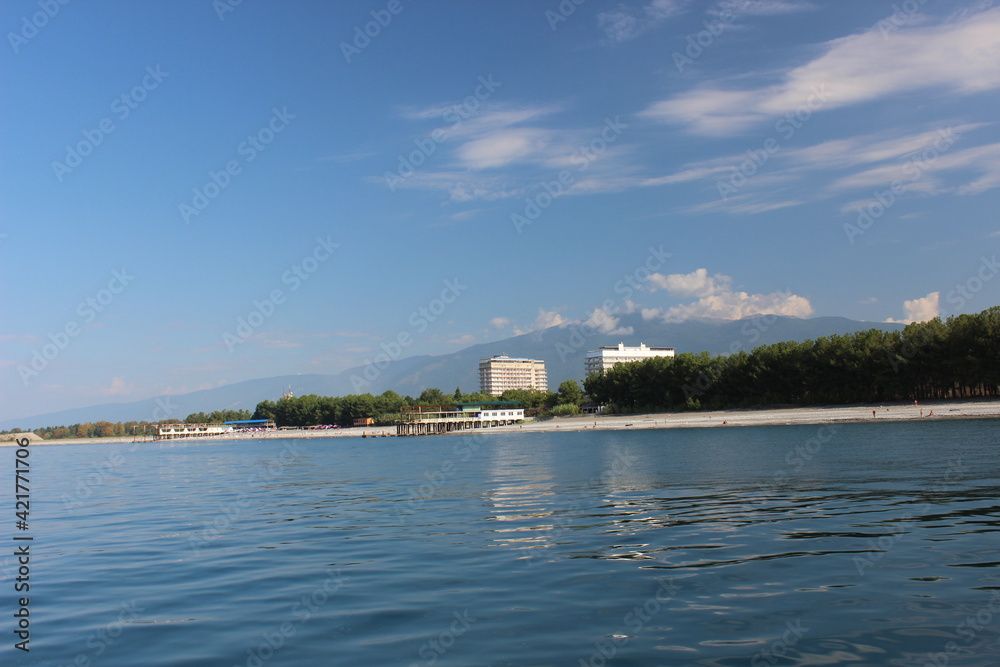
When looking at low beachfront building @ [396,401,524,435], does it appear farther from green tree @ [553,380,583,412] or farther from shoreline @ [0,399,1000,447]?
shoreline @ [0,399,1000,447]

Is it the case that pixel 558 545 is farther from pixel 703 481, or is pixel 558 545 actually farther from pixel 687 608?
pixel 703 481

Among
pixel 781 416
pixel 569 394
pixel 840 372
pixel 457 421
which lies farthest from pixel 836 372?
pixel 457 421

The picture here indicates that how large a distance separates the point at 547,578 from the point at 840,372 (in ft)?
333

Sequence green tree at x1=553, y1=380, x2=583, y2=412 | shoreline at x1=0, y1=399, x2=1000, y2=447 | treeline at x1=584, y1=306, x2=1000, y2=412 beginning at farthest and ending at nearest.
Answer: green tree at x1=553, y1=380, x2=583, y2=412, treeline at x1=584, y1=306, x2=1000, y2=412, shoreline at x1=0, y1=399, x2=1000, y2=447

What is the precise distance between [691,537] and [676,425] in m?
92.9

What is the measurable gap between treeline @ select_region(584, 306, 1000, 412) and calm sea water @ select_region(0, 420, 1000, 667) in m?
69.4

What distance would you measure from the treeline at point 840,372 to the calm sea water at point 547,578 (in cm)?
6939

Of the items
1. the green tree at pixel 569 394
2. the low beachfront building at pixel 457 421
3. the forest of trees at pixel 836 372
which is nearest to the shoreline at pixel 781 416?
the forest of trees at pixel 836 372

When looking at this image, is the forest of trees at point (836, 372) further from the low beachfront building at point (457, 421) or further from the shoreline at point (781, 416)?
the low beachfront building at point (457, 421)

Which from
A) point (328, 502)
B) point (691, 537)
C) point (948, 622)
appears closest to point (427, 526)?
point (691, 537)

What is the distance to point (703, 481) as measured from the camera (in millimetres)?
29703

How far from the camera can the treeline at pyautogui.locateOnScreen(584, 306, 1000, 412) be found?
281 ft

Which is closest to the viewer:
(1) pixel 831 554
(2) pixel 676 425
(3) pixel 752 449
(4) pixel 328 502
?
(1) pixel 831 554

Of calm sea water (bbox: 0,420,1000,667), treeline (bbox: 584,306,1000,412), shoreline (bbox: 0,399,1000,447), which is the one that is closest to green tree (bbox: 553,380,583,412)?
shoreline (bbox: 0,399,1000,447)
